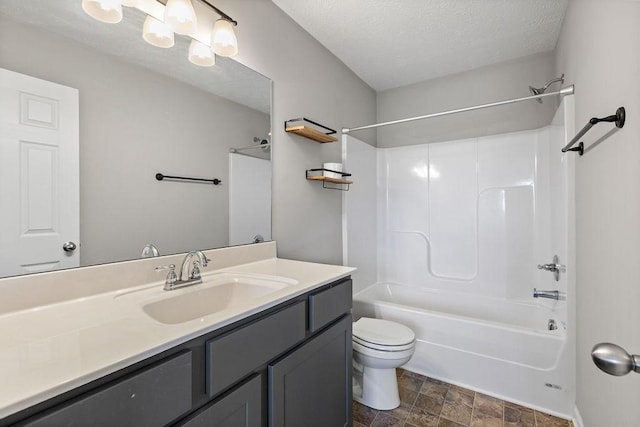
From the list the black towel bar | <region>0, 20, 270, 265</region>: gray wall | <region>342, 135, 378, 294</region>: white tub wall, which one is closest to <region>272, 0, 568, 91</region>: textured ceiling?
<region>342, 135, 378, 294</region>: white tub wall

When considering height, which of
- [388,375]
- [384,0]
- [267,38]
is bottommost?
[388,375]

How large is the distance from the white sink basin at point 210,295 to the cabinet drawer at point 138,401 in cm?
32

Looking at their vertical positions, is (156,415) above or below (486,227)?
below

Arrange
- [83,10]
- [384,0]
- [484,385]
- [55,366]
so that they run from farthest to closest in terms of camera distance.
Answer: [484,385], [384,0], [83,10], [55,366]

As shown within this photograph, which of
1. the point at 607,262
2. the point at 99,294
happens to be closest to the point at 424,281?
the point at 607,262

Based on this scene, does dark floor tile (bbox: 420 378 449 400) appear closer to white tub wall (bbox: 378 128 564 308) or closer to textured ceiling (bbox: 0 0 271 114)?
white tub wall (bbox: 378 128 564 308)

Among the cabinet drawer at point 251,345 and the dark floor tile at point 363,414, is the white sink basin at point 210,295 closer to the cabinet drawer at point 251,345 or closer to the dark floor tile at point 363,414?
the cabinet drawer at point 251,345

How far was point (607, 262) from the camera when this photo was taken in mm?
1174

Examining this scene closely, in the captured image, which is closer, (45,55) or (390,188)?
(45,55)

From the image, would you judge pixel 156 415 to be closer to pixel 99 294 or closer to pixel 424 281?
pixel 99 294

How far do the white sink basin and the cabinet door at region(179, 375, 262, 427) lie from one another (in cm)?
27

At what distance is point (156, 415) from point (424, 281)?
2.71m

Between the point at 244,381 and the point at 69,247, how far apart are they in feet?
2.56

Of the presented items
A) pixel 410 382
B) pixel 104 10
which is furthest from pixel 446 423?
pixel 104 10
